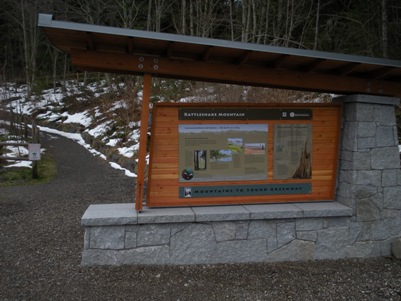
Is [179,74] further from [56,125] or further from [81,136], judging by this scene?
[56,125]

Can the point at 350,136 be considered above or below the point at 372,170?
above

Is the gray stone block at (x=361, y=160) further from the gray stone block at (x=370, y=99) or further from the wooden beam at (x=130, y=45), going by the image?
the wooden beam at (x=130, y=45)

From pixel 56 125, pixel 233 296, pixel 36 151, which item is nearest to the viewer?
pixel 233 296

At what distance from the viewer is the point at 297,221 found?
478cm

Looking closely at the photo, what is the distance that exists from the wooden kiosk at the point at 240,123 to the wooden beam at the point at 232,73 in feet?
0.04

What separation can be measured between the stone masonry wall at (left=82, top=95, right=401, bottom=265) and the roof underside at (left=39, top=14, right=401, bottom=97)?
338 mm

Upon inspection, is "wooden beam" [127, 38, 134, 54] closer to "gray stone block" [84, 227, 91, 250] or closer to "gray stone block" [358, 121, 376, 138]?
"gray stone block" [84, 227, 91, 250]

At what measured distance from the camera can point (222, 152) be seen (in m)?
4.90

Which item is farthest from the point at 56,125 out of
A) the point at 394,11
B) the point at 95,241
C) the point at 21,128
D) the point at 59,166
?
the point at 95,241

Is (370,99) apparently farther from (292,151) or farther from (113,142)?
(113,142)

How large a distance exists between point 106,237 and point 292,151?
2590 millimetres

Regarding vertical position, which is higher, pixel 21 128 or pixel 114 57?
pixel 114 57

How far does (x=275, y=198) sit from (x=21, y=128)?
1604 centimetres

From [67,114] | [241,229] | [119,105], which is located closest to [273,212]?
[241,229]
